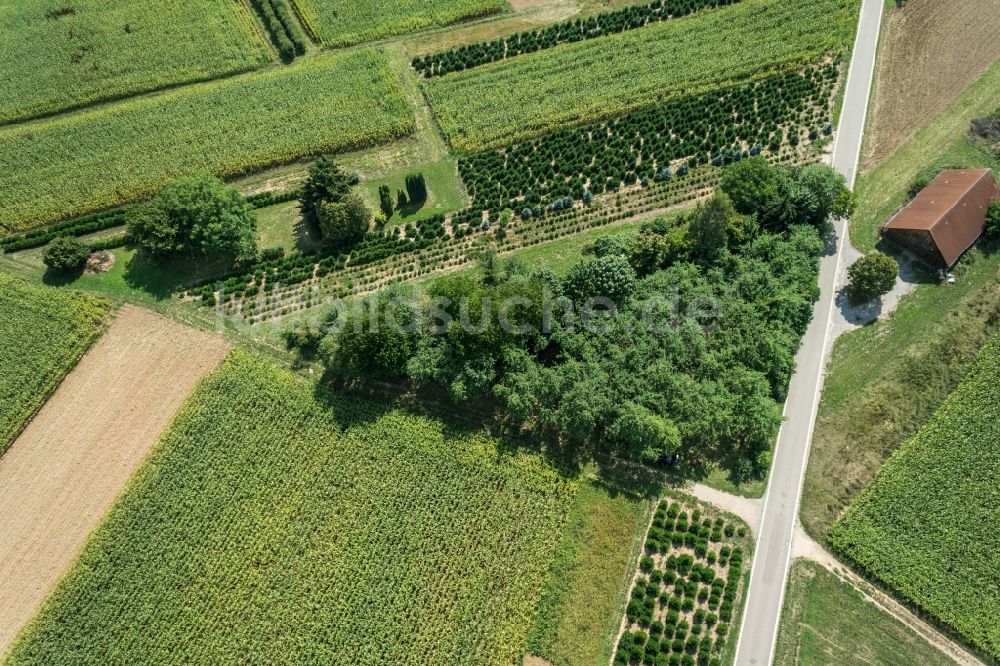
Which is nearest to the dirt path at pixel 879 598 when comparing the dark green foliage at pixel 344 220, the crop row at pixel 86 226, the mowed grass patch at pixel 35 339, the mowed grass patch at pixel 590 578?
the mowed grass patch at pixel 590 578

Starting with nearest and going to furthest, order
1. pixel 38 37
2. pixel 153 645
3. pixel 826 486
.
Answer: pixel 153 645 < pixel 826 486 < pixel 38 37

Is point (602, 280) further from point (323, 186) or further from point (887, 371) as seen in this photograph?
point (323, 186)

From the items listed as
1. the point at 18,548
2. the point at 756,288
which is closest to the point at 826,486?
the point at 756,288

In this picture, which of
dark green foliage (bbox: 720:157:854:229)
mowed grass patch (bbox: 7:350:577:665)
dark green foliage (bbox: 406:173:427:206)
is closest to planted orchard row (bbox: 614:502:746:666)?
mowed grass patch (bbox: 7:350:577:665)

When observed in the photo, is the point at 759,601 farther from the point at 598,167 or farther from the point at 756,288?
the point at 598,167

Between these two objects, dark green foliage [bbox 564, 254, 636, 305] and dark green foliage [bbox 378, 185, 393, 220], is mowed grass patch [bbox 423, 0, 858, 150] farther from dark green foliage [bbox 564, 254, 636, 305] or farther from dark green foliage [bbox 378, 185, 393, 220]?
dark green foliage [bbox 564, 254, 636, 305]

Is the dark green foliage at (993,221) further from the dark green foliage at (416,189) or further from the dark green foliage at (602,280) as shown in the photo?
the dark green foliage at (416,189)
